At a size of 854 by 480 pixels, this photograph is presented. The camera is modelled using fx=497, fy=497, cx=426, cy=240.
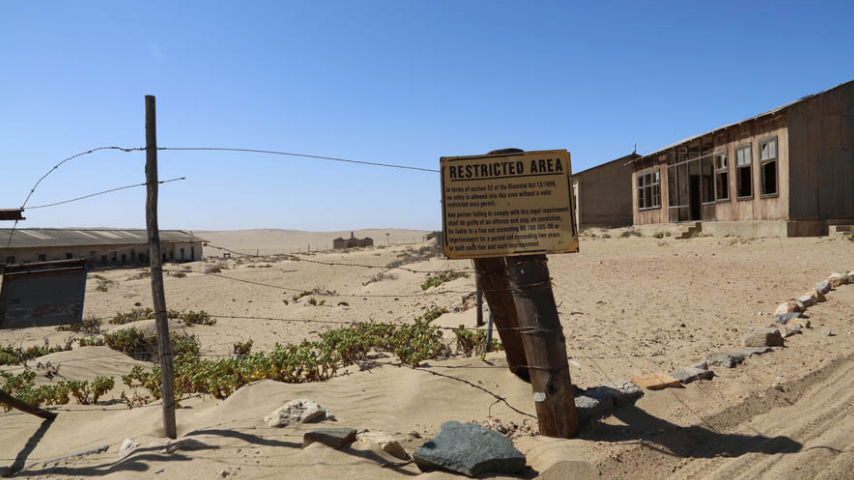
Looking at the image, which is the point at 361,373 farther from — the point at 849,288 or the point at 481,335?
the point at 849,288

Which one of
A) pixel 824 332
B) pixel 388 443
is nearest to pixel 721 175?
pixel 824 332

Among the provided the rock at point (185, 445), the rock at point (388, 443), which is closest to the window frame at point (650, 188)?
the rock at point (388, 443)

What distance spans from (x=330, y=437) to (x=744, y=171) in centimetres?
2014

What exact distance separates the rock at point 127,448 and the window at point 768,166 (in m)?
19.0

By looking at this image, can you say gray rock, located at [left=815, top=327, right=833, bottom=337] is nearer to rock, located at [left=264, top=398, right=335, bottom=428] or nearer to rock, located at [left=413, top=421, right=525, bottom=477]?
rock, located at [left=413, top=421, right=525, bottom=477]

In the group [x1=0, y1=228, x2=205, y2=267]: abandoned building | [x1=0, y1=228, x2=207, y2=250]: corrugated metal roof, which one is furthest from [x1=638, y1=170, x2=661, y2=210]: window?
[x1=0, y1=228, x2=205, y2=267]: abandoned building

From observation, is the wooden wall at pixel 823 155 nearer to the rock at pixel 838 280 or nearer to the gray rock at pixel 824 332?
the rock at pixel 838 280

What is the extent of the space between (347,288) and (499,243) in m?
15.8

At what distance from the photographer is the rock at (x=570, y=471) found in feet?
12.2

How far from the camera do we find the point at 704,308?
9336 mm

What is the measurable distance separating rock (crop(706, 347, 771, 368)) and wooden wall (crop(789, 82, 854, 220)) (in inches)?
481

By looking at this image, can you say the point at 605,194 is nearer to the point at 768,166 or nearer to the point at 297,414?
the point at 768,166

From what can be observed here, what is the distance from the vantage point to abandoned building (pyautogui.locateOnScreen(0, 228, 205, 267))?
27.7 meters

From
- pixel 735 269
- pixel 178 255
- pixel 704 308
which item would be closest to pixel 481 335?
pixel 704 308
